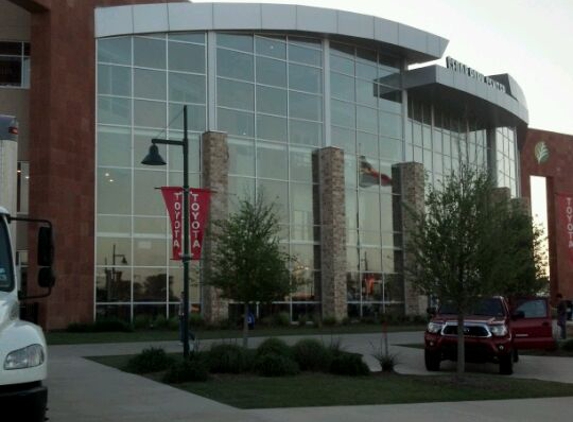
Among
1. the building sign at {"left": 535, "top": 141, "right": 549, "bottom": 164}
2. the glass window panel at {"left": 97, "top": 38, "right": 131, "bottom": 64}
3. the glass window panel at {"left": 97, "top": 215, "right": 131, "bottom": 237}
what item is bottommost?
the glass window panel at {"left": 97, "top": 215, "right": 131, "bottom": 237}

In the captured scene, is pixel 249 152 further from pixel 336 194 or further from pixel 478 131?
pixel 478 131

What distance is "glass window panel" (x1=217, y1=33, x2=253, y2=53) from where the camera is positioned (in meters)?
35.2

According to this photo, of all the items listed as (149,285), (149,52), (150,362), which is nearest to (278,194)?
(149,285)

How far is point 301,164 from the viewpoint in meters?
37.1

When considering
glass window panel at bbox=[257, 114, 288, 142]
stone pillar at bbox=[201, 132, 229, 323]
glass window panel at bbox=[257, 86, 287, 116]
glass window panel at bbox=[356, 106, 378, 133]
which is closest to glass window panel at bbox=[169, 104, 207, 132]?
stone pillar at bbox=[201, 132, 229, 323]

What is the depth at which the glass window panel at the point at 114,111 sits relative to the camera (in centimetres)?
3281

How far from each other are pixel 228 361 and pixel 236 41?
2340 cm

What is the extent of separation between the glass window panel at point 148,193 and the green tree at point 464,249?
65.1ft

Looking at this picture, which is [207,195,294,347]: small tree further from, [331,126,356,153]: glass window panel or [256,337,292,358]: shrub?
[331,126,356,153]: glass window panel

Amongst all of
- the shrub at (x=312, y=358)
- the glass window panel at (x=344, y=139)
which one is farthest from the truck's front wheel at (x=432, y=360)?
the glass window panel at (x=344, y=139)

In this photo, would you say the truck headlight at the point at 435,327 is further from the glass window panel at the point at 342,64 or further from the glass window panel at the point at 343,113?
the glass window panel at the point at 342,64

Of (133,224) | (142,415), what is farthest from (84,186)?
(142,415)

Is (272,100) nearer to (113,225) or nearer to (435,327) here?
(113,225)

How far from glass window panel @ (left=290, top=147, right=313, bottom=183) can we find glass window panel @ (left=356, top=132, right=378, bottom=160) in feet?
10.6
